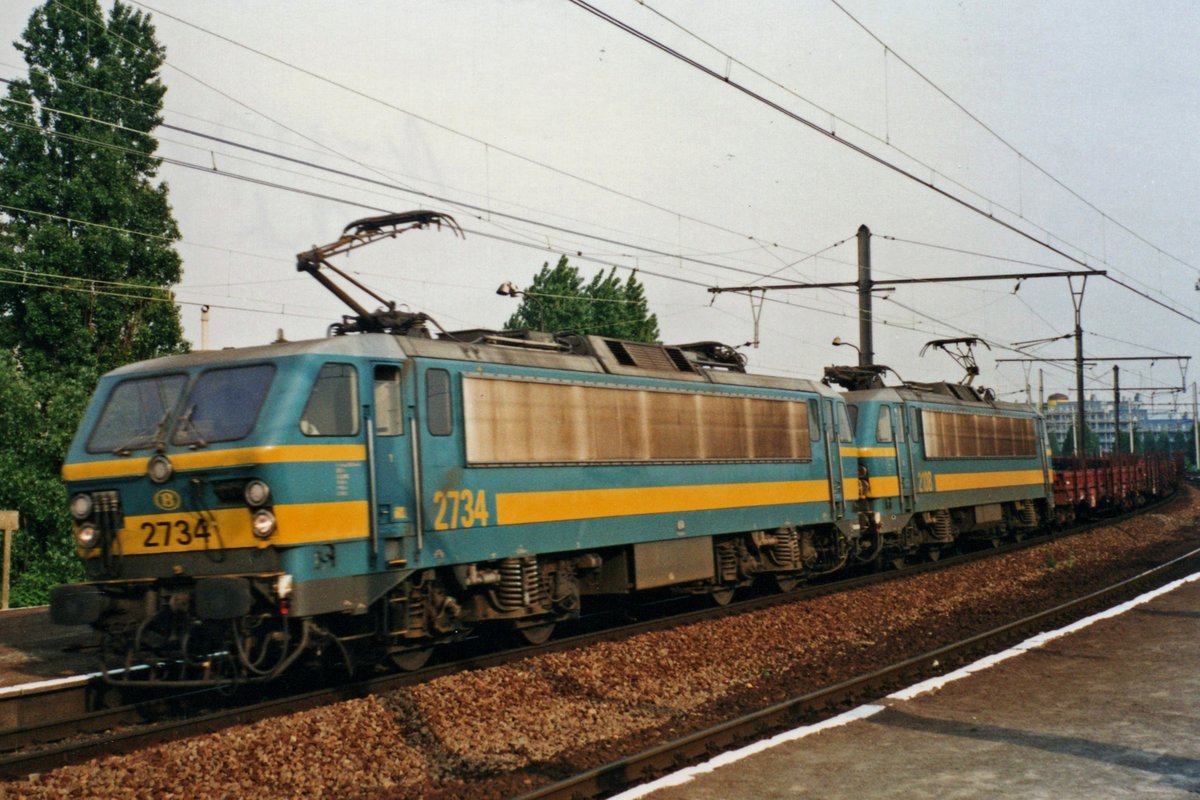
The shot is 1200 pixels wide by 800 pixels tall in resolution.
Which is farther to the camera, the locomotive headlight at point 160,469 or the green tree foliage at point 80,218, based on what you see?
the green tree foliage at point 80,218

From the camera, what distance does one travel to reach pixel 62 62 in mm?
30328

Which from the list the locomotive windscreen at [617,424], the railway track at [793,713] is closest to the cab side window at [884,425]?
the locomotive windscreen at [617,424]

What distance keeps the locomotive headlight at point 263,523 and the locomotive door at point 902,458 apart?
14.9 metres

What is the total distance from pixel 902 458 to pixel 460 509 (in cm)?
1298

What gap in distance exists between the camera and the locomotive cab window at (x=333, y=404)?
1025 centimetres

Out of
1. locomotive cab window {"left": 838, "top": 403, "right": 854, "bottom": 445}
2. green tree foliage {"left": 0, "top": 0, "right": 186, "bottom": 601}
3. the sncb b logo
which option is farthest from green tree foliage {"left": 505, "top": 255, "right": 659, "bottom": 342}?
the sncb b logo

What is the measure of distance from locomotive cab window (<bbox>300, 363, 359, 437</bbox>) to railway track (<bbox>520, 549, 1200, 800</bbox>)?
4060mm

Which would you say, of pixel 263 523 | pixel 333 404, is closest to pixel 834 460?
pixel 333 404

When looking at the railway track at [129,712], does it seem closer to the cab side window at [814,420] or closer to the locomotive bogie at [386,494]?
the locomotive bogie at [386,494]

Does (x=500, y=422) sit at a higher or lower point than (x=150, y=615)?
higher

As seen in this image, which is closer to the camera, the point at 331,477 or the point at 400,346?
the point at 331,477

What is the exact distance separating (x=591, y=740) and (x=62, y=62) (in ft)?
91.0

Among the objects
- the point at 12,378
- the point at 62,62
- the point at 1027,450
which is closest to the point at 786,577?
the point at 1027,450

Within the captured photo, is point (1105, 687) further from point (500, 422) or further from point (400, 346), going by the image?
point (400, 346)
